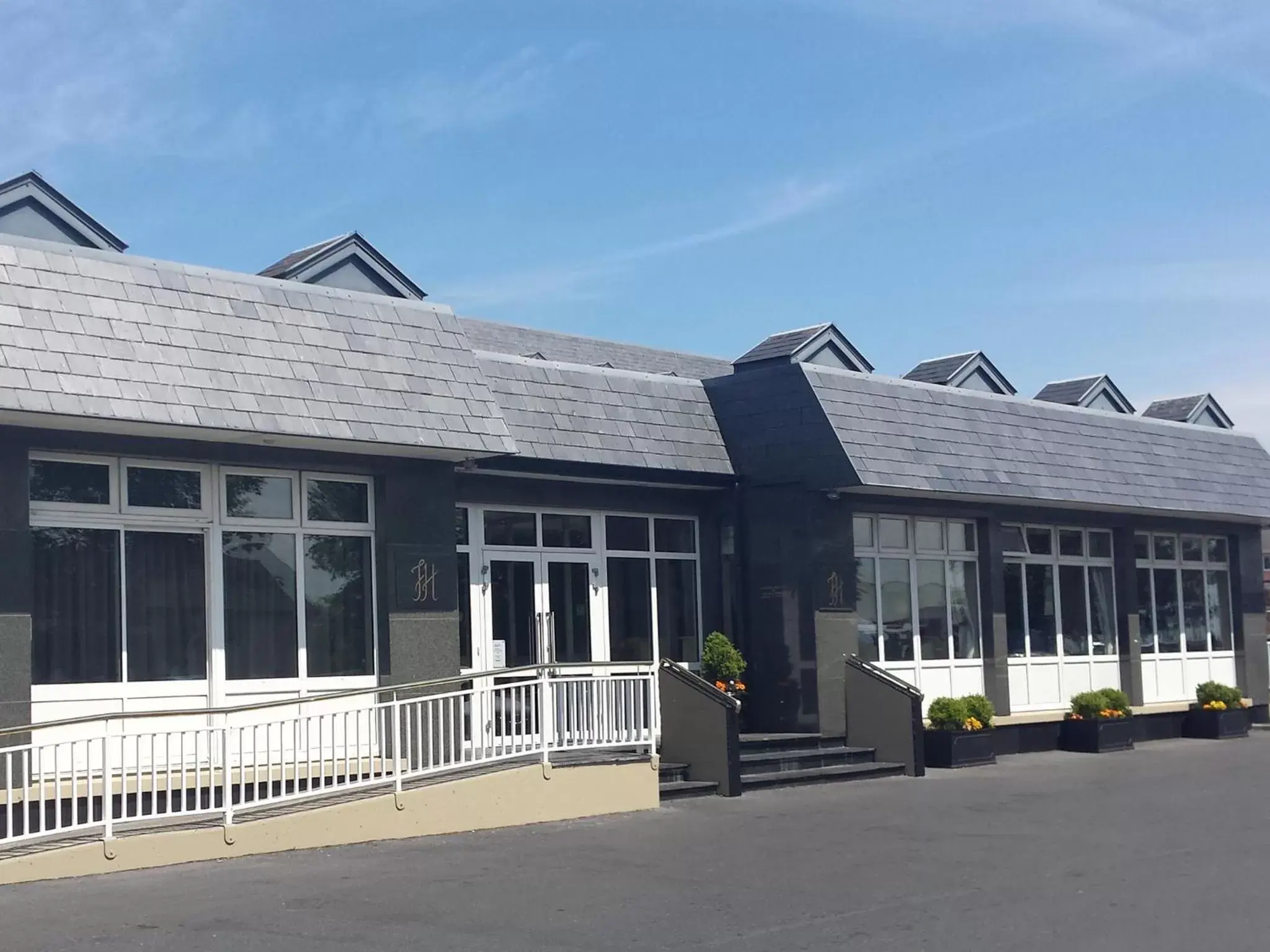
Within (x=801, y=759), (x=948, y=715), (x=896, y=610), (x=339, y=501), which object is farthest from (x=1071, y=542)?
(x=339, y=501)

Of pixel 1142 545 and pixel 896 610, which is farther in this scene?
pixel 1142 545

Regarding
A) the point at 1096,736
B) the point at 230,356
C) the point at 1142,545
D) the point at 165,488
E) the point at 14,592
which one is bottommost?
the point at 1096,736

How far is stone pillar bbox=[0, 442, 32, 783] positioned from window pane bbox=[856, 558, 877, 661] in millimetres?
11259

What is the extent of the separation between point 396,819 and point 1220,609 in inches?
770

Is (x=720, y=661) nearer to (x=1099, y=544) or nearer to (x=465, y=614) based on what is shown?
(x=465, y=614)

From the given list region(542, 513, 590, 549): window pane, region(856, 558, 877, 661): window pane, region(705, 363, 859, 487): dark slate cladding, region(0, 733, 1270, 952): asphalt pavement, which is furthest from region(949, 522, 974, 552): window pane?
region(0, 733, 1270, 952): asphalt pavement

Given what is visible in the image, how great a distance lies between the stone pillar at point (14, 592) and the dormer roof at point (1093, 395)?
2203cm

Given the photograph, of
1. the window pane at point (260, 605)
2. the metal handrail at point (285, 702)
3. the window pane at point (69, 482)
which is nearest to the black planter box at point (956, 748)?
the metal handrail at point (285, 702)

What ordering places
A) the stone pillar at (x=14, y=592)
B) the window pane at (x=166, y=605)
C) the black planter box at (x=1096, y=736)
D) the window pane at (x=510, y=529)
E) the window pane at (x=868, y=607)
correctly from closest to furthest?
1. the stone pillar at (x=14, y=592)
2. the window pane at (x=166, y=605)
3. the window pane at (x=510, y=529)
4. the window pane at (x=868, y=607)
5. the black planter box at (x=1096, y=736)

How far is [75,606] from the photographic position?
13.6 meters

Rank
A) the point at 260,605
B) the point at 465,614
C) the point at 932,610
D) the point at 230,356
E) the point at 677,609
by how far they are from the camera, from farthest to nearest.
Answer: the point at 932,610 < the point at 677,609 < the point at 465,614 < the point at 260,605 < the point at 230,356

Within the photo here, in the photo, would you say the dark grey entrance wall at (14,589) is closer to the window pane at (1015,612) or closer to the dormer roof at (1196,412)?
the window pane at (1015,612)

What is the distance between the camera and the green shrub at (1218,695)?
971 inches

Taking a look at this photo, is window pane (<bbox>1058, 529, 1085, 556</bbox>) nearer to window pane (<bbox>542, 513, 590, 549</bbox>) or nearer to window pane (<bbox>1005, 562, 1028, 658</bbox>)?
window pane (<bbox>1005, 562, 1028, 658</bbox>)
